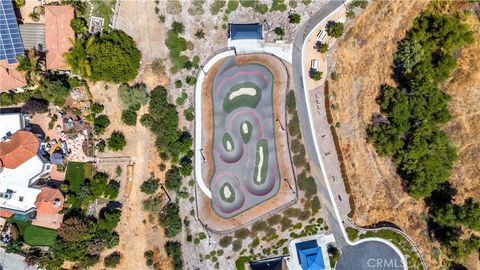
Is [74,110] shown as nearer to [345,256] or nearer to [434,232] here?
[345,256]

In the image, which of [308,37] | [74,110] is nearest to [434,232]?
[308,37]

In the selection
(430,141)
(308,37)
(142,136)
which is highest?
(308,37)

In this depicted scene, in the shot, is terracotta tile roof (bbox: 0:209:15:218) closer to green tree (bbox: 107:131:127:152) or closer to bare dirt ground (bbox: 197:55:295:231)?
green tree (bbox: 107:131:127:152)

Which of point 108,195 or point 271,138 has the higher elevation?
point 271,138

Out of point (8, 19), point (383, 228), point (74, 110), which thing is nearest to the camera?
point (8, 19)

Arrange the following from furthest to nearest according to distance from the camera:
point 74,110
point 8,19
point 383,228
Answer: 1. point 383,228
2. point 74,110
3. point 8,19

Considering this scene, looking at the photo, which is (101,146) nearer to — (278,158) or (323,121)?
(278,158)
